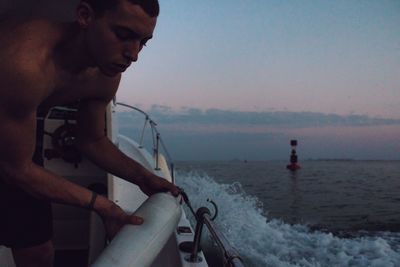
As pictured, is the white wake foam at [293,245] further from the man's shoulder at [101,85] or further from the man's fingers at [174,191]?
the man's shoulder at [101,85]

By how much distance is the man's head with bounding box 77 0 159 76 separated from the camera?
155 centimetres

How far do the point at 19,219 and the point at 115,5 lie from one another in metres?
1.46

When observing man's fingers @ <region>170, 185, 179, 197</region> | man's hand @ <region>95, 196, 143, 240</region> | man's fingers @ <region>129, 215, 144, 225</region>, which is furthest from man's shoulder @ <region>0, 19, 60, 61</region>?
man's fingers @ <region>170, 185, 179, 197</region>

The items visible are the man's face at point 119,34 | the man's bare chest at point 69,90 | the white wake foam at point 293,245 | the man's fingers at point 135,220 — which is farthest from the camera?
the white wake foam at point 293,245

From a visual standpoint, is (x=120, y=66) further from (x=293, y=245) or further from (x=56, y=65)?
(x=293, y=245)

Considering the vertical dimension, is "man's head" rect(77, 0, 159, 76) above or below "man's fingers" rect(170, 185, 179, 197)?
above

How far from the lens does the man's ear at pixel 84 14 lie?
1.60 m

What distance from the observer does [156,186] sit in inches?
83.7

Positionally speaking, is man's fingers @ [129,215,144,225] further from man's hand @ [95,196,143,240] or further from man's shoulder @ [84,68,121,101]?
man's shoulder @ [84,68,121,101]

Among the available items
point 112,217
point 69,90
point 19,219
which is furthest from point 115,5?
point 19,219

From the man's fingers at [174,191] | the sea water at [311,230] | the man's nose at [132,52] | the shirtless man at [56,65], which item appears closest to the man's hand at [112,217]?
the shirtless man at [56,65]

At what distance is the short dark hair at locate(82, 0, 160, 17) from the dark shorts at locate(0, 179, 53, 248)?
1252 mm

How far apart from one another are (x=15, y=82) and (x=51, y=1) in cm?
178

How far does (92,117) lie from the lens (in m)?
2.29
